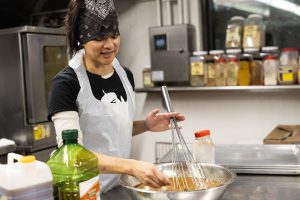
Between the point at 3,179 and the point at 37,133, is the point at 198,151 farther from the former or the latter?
the point at 37,133

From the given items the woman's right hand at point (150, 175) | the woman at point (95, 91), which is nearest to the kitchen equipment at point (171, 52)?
the woman at point (95, 91)

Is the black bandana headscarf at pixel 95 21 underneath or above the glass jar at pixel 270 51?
above

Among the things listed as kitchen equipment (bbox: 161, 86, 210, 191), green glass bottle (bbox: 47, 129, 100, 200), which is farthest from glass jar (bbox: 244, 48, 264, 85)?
green glass bottle (bbox: 47, 129, 100, 200)

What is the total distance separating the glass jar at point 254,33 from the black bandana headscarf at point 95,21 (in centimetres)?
135

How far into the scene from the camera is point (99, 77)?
1410 millimetres

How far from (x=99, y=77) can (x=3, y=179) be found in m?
0.75

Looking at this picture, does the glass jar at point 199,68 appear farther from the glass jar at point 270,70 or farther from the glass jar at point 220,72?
the glass jar at point 270,70

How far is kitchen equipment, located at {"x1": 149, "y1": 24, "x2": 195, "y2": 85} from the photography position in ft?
8.52

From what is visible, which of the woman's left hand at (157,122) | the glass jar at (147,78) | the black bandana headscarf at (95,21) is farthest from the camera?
the glass jar at (147,78)

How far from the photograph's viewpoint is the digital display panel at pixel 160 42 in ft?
8.70

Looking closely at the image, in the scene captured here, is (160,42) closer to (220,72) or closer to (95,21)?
(220,72)

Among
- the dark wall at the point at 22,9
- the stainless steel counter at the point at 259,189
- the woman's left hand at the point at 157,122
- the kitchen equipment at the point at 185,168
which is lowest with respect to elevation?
the stainless steel counter at the point at 259,189

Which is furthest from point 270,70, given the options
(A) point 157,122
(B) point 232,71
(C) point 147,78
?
(A) point 157,122

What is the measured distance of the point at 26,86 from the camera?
7.61 feet
